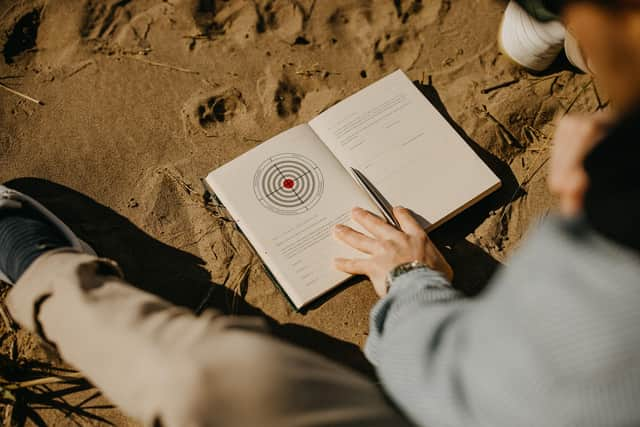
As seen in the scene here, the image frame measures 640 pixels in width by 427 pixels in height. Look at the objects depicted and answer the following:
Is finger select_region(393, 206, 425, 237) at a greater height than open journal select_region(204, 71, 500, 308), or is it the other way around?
open journal select_region(204, 71, 500, 308)

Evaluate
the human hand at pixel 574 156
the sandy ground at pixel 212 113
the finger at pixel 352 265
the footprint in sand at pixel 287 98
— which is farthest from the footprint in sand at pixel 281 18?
the human hand at pixel 574 156

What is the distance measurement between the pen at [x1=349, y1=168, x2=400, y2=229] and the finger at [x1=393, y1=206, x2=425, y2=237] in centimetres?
2

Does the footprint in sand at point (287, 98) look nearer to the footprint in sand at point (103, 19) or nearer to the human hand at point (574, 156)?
the footprint in sand at point (103, 19)

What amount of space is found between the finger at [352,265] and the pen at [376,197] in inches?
5.6

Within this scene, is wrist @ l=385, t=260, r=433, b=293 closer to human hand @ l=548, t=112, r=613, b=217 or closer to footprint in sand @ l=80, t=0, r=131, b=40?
human hand @ l=548, t=112, r=613, b=217

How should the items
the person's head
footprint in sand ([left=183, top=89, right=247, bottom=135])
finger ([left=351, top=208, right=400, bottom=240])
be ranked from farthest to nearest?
1. footprint in sand ([left=183, top=89, right=247, bottom=135])
2. finger ([left=351, top=208, right=400, bottom=240])
3. the person's head

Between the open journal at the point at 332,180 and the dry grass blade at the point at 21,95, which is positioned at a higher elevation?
the dry grass blade at the point at 21,95

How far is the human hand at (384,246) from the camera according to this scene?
3.76 ft

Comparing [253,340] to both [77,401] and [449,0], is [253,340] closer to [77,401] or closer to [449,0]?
[77,401]

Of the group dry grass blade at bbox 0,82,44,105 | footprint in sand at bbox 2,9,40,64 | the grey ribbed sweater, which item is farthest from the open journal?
footprint in sand at bbox 2,9,40,64

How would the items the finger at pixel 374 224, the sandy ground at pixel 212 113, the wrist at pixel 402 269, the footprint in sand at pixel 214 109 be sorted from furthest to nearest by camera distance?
the footprint in sand at pixel 214 109, the sandy ground at pixel 212 113, the finger at pixel 374 224, the wrist at pixel 402 269

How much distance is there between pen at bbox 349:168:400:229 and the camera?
1256 millimetres

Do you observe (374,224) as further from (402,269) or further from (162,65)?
(162,65)

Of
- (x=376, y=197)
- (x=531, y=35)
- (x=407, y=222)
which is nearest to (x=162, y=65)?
(x=376, y=197)
